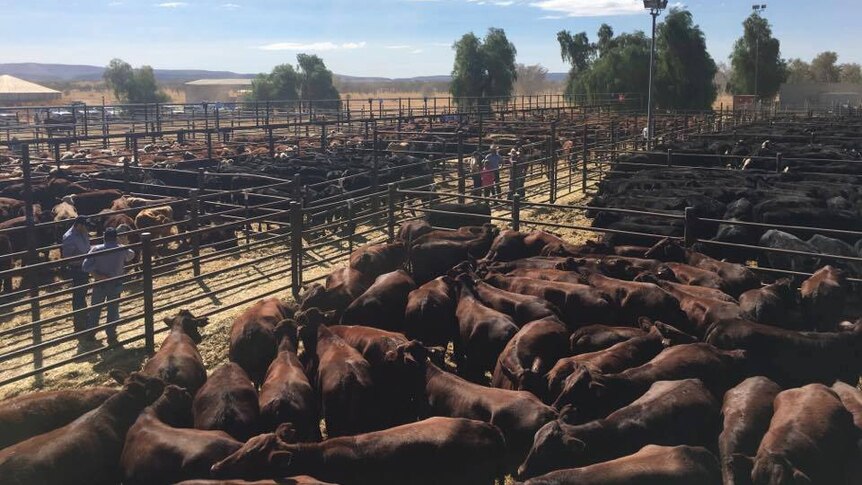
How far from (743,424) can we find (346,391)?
2.85m

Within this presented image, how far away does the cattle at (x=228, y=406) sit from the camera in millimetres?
5051

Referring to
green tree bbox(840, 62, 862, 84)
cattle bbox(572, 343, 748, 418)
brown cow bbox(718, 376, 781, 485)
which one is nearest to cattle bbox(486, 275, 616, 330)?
cattle bbox(572, 343, 748, 418)

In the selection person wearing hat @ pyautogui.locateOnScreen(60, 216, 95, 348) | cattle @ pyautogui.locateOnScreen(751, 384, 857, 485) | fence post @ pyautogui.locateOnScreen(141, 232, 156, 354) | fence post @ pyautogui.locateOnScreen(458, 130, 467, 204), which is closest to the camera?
cattle @ pyautogui.locateOnScreen(751, 384, 857, 485)

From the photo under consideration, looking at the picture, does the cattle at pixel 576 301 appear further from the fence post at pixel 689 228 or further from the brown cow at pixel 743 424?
the fence post at pixel 689 228

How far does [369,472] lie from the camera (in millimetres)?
4438

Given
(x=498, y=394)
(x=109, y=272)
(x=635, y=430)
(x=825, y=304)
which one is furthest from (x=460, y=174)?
(x=635, y=430)

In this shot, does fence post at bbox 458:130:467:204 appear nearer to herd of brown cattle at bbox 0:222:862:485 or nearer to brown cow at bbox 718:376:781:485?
herd of brown cattle at bbox 0:222:862:485

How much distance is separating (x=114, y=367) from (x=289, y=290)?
3134 mm

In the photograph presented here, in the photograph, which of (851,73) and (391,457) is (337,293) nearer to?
(391,457)

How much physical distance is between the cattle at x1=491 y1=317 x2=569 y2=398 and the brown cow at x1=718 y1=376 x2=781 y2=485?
1.35m

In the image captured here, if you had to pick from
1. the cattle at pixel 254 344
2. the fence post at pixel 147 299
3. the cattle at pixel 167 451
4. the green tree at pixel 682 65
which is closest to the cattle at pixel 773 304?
the cattle at pixel 254 344

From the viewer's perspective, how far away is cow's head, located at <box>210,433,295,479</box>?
4.26m

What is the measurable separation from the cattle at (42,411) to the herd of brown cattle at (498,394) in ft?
0.04

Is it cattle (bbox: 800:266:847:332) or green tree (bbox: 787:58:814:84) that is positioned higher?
green tree (bbox: 787:58:814:84)
